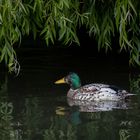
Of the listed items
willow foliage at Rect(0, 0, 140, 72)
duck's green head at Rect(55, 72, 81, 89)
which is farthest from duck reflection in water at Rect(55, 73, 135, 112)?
willow foliage at Rect(0, 0, 140, 72)

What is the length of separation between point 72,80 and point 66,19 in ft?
7.84

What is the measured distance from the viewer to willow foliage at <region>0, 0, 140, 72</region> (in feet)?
38.4

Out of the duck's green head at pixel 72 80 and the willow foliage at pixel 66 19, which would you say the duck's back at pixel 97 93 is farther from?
the willow foliage at pixel 66 19

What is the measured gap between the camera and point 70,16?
12.5 m

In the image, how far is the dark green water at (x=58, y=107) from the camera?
33.8 ft

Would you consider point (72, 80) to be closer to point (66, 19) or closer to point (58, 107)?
point (58, 107)

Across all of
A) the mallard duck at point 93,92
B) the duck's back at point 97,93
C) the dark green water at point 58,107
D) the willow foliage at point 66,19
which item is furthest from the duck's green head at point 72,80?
the willow foliage at point 66,19

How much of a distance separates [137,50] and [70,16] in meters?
1.59

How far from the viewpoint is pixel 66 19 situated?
38.6ft

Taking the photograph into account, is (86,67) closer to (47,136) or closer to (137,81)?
(137,81)

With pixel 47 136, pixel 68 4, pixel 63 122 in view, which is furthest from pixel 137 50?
pixel 47 136

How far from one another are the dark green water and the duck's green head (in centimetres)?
19

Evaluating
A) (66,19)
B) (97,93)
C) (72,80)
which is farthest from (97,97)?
(66,19)

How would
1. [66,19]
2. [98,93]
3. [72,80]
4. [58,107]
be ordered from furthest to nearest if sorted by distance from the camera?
[72,80] → [98,93] → [58,107] → [66,19]
